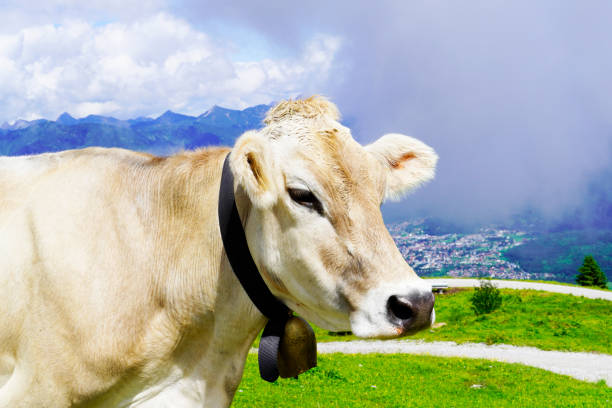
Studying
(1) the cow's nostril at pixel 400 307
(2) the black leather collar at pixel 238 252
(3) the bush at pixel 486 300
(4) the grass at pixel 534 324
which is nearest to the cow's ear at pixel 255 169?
(2) the black leather collar at pixel 238 252

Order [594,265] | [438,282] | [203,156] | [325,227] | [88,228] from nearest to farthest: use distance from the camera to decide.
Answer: [325,227] < [88,228] < [203,156] < [438,282] < [594,265]

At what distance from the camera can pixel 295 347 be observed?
3080 mm

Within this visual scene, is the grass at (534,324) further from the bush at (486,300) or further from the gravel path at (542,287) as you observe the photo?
the gravel path at (542,287)

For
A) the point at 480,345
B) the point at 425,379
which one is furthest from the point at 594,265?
the point at 425,379

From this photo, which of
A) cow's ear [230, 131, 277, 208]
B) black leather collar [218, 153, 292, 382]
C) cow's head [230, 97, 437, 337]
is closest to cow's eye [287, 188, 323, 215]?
cow's head [230, 97, 437, 337]

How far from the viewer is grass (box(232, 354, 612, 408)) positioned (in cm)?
1238

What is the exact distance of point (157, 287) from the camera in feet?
10.1

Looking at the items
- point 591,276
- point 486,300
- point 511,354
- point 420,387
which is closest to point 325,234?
point 420,387

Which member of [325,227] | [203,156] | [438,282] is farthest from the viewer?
[438,282]

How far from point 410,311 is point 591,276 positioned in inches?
2270

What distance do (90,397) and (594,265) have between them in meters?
59.0

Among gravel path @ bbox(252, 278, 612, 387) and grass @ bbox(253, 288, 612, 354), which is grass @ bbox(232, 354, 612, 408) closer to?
gravel path @ bbox(252, 278, 612, 387)

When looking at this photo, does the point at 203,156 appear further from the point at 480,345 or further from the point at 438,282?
the point at 438,282

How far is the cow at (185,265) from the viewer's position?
259 cm
